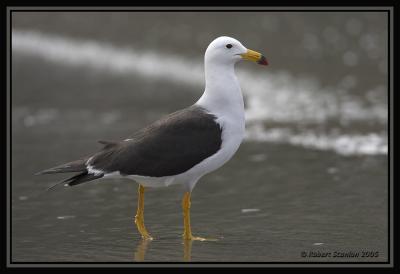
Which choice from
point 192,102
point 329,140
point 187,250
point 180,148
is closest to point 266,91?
point 192,102

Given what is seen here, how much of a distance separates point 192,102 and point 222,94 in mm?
11469

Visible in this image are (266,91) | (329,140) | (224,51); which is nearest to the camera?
(224,51)

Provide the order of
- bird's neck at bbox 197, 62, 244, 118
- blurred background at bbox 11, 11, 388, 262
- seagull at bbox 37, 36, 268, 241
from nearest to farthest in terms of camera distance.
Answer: seagull at bbox 37, 36, 268, 241
bird's neck at bbox 197, 62, 244, 118
blurred background at bbox 11, 11, 388, 262

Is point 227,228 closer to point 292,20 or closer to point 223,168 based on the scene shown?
point 223,168

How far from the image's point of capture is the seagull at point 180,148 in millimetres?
Answer: 8086

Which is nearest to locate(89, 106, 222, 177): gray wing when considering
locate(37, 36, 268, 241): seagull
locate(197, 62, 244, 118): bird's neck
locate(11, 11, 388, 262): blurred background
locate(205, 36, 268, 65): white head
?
locate(37, 36, 268, 241): seagull

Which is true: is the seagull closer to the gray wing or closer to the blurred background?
the gray wing

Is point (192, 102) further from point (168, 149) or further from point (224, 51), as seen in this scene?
point (168, 149)

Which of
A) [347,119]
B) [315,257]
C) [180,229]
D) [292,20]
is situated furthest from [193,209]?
[292,20]

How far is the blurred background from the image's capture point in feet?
27.9

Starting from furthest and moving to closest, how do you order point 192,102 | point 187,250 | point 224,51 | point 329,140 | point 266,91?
point 266,91, point 192,102, point 329,140, point 224,51, point 187,250

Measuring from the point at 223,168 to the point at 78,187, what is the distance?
8.04 ft

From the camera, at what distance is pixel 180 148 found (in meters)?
8.15

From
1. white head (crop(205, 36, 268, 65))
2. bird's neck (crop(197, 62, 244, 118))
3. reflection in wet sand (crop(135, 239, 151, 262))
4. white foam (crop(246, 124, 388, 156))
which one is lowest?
reflection in wet sand (crop(135, 239, 151, 262))
